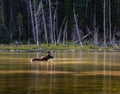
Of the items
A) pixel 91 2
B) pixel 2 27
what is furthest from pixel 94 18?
pixel 2 27

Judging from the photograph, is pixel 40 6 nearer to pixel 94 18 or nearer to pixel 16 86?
pixel 94 18

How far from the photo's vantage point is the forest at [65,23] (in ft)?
279

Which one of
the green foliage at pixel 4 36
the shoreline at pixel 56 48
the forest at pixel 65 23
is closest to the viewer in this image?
the shoreline at pixel 56 48

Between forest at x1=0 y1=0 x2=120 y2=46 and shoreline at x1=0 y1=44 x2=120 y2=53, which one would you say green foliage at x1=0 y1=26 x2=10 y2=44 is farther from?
shoreline at x1=0 y1=44 x2=120 y2=53

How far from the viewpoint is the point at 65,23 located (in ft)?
289

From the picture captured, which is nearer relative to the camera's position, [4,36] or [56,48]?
[56,48]

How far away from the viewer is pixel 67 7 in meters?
85.0

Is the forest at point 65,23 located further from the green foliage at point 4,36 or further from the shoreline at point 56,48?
the shoreline at point 56,48


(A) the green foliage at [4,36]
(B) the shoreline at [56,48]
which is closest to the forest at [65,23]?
(A) the green foliage at [4,36]

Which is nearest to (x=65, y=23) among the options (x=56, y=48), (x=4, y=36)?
(x=4, y=36)

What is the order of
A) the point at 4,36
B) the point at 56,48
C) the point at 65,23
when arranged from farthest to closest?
1. the point at 65,23
2. the point at 4,36
3. the point at 56,48

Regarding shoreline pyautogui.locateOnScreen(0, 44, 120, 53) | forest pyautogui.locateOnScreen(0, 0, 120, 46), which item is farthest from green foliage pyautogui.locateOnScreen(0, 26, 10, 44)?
shoreline pyautogui.locateOnScreen(0, 44, 120, 53)

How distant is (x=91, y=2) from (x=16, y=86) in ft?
225

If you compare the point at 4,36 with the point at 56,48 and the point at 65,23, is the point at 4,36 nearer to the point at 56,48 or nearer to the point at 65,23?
the point at 65,23
